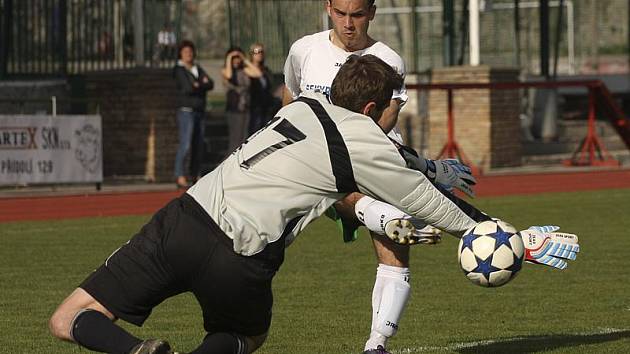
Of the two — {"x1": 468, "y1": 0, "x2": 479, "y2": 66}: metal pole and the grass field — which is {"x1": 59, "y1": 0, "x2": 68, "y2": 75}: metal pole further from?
the grass field

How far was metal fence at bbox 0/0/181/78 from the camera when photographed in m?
23.2

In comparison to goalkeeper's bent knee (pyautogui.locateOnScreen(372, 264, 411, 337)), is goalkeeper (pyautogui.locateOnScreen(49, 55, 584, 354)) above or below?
above

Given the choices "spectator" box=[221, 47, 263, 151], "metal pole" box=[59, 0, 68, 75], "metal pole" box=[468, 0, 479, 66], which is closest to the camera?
"spectator" box=[221, 47, 263, 151]

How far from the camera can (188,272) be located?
5.97 metres

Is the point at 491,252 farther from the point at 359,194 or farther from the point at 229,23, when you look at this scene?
the point at 229,23

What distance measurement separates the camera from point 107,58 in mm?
24906

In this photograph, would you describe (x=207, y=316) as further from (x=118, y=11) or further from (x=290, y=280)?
(x=118, y=11)

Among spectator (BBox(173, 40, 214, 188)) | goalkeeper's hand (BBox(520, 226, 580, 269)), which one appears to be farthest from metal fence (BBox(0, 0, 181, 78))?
goalkeeper's hand (BBox(520, 226, 580, 269))

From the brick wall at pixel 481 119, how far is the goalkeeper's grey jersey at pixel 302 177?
19.5 m

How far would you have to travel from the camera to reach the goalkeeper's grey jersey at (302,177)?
5949 millimetres

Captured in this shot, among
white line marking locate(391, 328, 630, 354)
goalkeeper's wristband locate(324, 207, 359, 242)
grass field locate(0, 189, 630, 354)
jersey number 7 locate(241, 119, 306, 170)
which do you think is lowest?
grass field locate(0, 189, 630, 354)

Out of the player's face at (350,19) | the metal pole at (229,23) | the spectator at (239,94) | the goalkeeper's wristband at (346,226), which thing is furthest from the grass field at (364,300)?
the metal pole at (229,23)

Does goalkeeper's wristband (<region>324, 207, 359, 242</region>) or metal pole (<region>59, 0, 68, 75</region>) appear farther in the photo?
metal pole (<region>59, 0, 68, 75</region>)

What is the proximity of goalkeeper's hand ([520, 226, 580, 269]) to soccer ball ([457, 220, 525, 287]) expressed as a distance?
45mm
